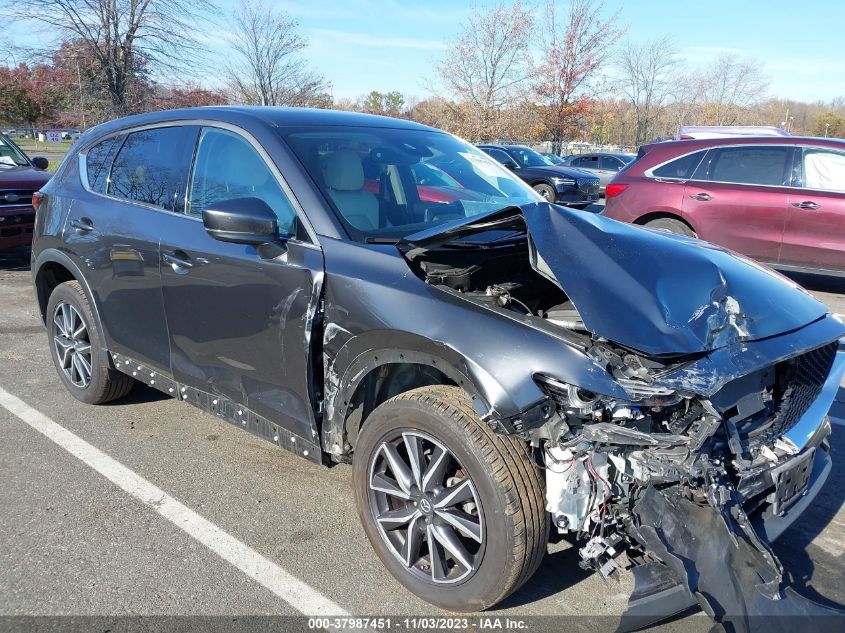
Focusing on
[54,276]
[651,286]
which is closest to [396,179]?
[651,286]

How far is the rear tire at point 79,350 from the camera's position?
14.4ft

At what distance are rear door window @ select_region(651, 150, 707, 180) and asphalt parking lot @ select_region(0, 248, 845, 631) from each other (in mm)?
4700

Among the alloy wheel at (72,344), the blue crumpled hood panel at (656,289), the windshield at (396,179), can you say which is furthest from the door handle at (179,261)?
the blue crumpled hood panel at (656,289)

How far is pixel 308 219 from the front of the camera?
3004mm

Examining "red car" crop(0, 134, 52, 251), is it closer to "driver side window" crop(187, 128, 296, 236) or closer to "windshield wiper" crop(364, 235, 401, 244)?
"driver side window" crop(187, 128, 296, 236)

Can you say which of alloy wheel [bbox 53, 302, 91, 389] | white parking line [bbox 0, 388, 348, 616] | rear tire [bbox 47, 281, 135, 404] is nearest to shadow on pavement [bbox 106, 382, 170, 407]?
rear tire [bbox 47, 281, 135, 404]

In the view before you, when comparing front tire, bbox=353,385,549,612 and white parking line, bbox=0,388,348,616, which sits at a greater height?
front tire, bbox=353,385,549,612

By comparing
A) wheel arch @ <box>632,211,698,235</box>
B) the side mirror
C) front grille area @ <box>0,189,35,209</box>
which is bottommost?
wheel arch @ <box>632,211,698,235</box>

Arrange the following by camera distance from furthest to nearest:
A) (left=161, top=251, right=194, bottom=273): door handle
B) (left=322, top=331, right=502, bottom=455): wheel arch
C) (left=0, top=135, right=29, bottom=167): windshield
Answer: (left=0, top=135, right=29, bottom=167): windshield < (left=161, top=251, right=194, bottom=273): door handle < (left=322, top=331, right=502, bottom=455): wheel arch

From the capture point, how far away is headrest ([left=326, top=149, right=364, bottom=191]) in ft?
10.4

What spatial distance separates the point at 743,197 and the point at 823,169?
34.5 inches

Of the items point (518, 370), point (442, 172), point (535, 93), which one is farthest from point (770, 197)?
point (535, 93)

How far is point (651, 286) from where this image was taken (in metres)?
2.50

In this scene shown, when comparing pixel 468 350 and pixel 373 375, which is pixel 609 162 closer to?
pixel 373 375
